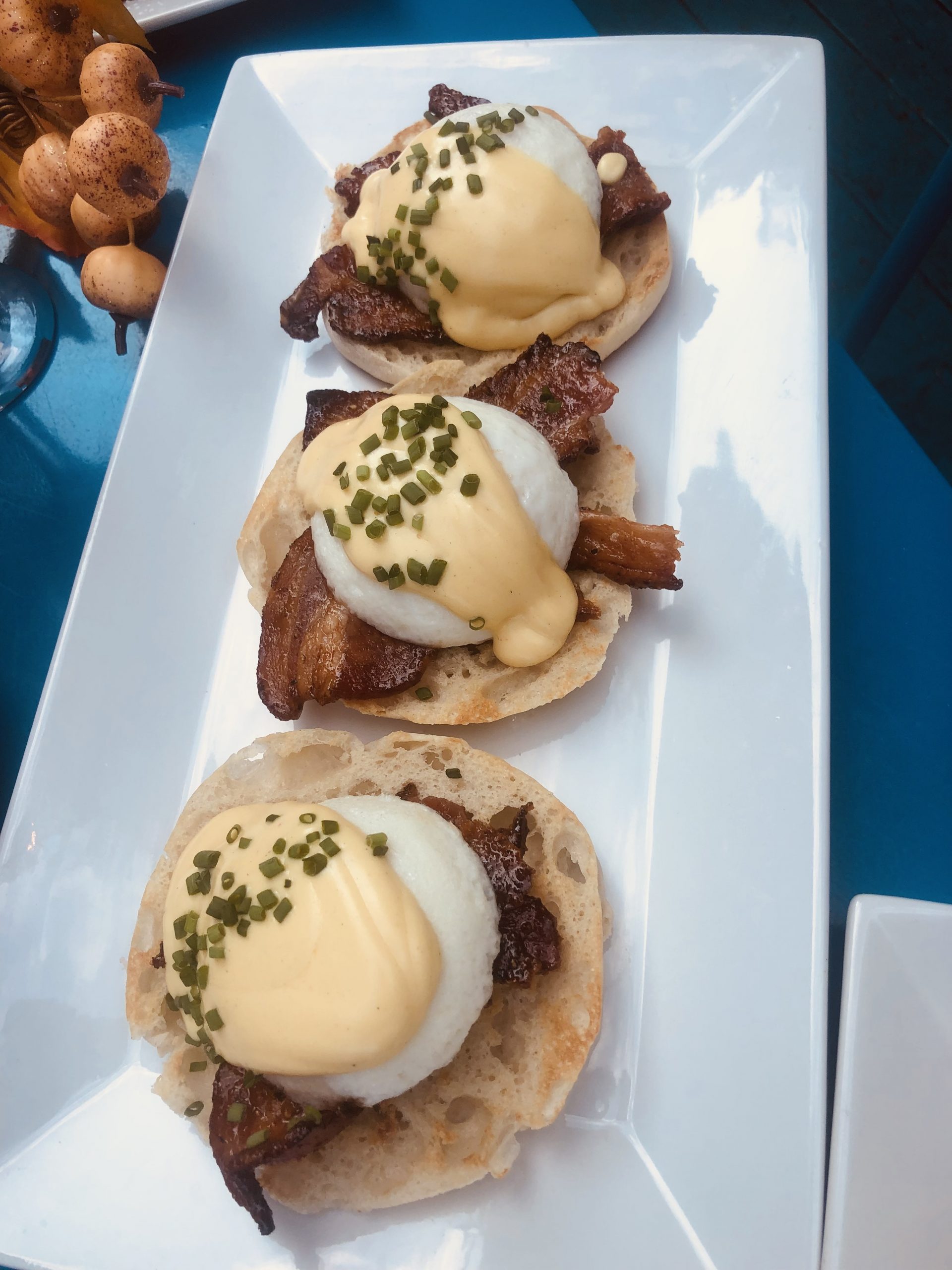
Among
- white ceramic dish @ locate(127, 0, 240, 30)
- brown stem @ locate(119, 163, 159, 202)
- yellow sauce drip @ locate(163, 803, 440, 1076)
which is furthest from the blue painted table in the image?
yellow sauce drip @ locate(163, 803, 440, 1076)

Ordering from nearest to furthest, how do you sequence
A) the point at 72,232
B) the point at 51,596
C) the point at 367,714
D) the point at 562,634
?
the point at 562,634, the point at 367,714, the point at 51,596, the point at 72,232

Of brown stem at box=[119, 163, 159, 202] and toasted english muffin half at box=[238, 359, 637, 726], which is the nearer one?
toasted english muffin half at box=[238, 359, 637, 726]

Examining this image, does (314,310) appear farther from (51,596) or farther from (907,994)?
(907,994)

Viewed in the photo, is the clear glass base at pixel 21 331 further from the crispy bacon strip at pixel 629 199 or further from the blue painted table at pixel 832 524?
the crispy bacon strip at pixel 629 199

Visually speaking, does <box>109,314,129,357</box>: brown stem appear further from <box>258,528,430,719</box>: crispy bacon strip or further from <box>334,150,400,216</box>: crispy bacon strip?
<box>258,528,430,719</box>: crispy bacon strip

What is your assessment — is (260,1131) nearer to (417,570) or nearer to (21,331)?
(417,570)

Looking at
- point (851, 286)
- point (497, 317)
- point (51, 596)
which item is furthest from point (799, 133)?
point (51, 596)
